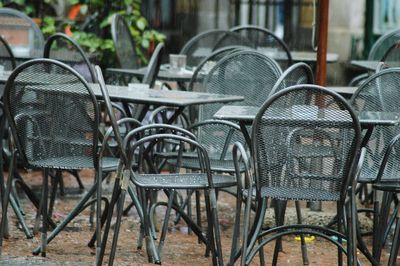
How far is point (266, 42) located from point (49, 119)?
13.3 ft

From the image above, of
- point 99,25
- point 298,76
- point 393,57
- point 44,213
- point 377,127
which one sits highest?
point 298,76

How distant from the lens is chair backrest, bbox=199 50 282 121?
7.90 meters

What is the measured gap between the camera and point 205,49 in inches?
412

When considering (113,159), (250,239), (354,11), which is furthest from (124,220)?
(354,11)

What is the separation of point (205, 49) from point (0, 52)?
7.50 feet

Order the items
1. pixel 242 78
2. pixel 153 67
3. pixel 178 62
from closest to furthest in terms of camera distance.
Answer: pixel 242 78, pixel 153 67, pixel 178 62

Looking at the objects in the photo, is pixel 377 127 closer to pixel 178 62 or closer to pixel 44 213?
Result: pixel 44 213

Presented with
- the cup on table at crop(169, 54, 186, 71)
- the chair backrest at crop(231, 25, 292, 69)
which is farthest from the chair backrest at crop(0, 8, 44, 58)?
the chair backrest at crop(231, 25, 292, 69)

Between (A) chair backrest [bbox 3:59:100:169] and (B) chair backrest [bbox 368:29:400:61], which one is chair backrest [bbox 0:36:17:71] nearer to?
(A) chair backrest [bbox 3:59:100:169]

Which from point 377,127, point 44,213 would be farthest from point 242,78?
point 44,213

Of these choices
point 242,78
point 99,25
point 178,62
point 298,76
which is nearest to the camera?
point 298,76

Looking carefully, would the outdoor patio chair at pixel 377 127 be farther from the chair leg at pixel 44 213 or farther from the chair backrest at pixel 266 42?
the chair backrest at pixel 266 42

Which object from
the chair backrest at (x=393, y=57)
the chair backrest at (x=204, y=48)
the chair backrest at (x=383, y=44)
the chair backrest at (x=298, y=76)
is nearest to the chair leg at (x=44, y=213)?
the chair backrest at (x=298, y=76)

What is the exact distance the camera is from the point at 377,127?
7031 millimetres
